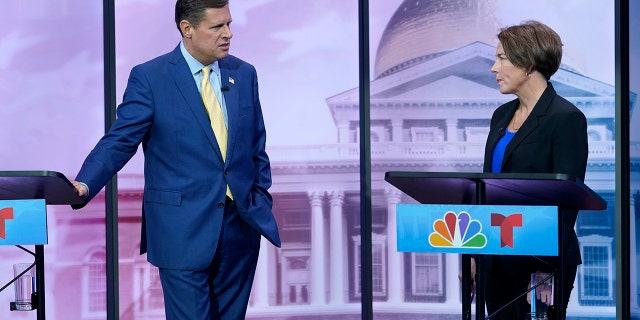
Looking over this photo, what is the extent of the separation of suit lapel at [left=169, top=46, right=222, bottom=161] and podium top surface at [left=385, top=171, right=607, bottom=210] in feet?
2.19

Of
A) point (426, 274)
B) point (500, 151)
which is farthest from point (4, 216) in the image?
point (426, 274)

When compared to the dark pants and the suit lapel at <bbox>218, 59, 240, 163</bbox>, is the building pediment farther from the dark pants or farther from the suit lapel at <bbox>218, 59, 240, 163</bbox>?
→ the dark pants

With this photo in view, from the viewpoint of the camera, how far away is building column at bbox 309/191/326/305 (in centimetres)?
488

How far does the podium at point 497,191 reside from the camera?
8.86ft

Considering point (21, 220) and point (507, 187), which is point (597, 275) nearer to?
point (507, 187)

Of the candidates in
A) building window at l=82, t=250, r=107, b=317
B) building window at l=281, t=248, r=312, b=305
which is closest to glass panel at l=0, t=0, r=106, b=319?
building window at l=82, t=250, r=107, b=317

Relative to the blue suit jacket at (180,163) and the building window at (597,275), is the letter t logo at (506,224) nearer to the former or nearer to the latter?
the blue suit jacket at (180,163)

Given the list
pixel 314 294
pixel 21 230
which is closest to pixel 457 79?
pixel 314 294

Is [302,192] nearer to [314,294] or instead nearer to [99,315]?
[314,294]

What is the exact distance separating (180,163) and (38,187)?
50 centimetres

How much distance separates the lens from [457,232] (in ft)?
9.27

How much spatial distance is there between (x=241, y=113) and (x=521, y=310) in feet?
3.81

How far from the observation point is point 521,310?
10.5ft

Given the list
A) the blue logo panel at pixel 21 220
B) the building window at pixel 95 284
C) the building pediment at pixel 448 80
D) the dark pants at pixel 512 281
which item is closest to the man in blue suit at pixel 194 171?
the blue logo panel at pixel 21 220
